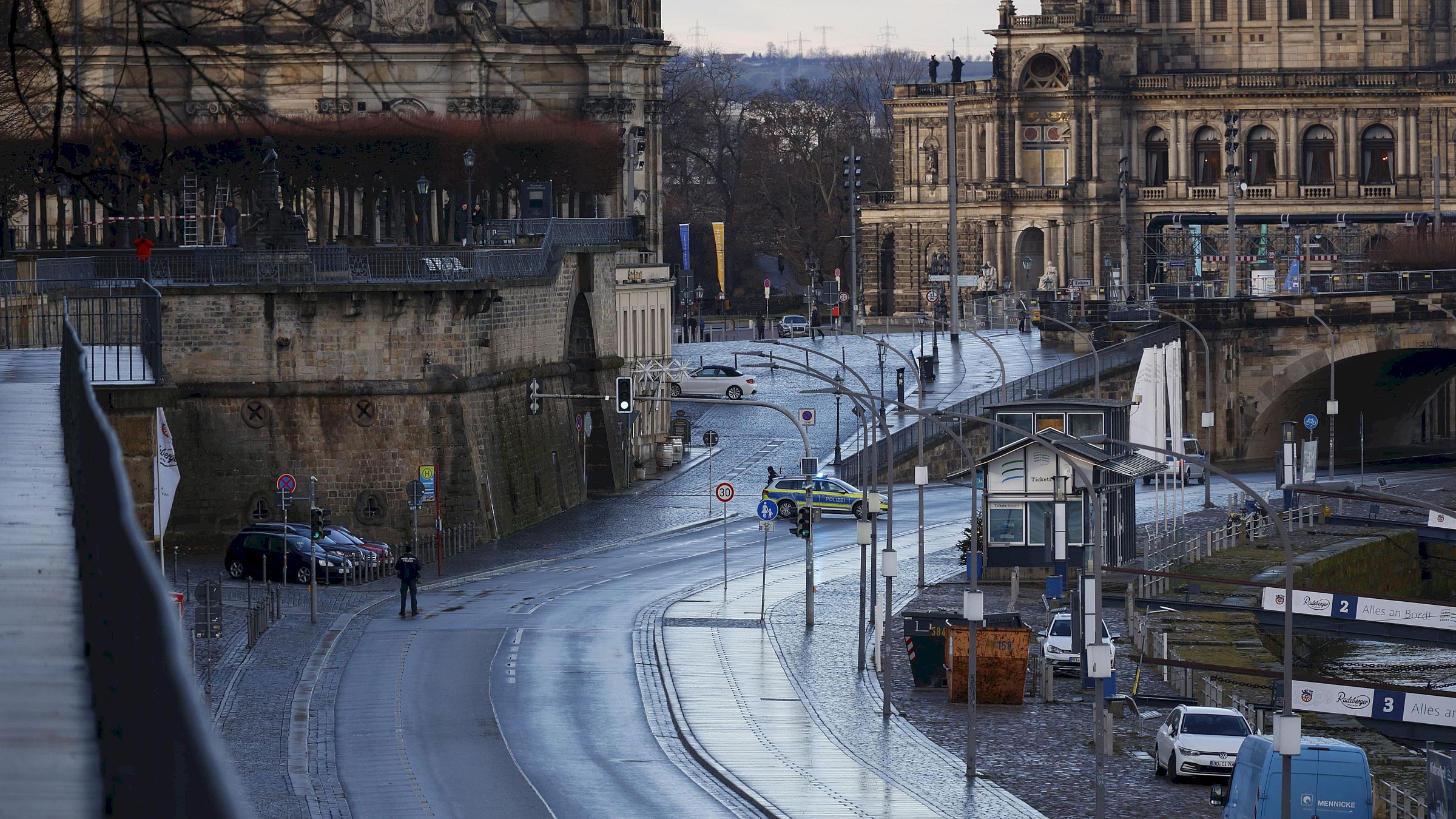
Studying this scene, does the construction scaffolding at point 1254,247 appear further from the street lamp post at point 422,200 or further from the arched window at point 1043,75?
the street lamp post at point 422,200

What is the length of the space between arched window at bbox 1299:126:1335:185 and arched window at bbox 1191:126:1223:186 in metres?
4.73

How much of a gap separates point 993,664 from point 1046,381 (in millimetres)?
43910

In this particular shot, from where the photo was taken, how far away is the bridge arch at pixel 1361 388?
88250 millimetres

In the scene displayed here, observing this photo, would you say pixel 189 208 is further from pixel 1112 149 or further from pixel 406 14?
pixel 1112 149

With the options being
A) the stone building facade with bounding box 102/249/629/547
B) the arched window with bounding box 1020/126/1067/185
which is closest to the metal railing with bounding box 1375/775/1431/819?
the stone building facade with bounding box 102/249/629/547

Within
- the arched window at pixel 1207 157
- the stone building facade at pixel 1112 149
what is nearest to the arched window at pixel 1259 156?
the stone building facade at pixel 1112 149

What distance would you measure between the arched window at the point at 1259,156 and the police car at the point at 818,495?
70068mm

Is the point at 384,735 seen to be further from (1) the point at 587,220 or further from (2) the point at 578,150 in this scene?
(2) the point at 578,150

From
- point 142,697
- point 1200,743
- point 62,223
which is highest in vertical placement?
point 62,223

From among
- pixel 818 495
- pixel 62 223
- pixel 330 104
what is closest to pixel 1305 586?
pixel 818 495

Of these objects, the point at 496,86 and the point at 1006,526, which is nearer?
the point at 1006,526

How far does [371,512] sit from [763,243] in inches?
3943

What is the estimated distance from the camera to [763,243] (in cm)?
15612

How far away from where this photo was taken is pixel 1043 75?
13012 cm
